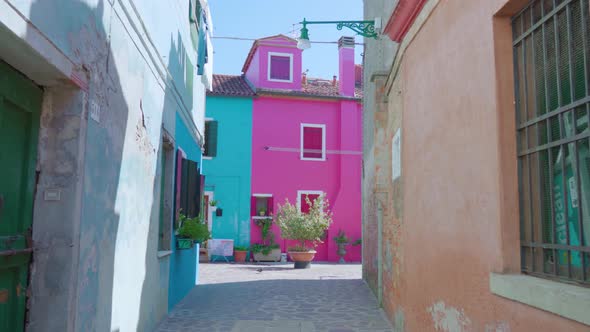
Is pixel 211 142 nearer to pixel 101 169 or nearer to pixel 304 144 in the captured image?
pixel 304 144

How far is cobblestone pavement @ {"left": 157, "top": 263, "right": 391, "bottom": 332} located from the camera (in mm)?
7262

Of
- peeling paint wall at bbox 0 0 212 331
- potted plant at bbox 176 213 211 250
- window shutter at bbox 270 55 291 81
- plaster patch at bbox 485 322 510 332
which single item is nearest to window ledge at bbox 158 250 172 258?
peeling paint wall at bbox 0 0 212 331

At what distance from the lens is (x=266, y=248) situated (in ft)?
62.4

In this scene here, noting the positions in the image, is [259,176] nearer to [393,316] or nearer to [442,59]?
[393,316]

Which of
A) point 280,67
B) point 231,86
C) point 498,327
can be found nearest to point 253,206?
point 231,86

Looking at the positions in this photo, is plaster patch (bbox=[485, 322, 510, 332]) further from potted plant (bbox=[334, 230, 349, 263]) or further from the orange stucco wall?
potted plant (bbox=[334, 230, 349, 263])

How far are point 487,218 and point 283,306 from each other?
6.17 meters

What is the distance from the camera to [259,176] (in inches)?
803

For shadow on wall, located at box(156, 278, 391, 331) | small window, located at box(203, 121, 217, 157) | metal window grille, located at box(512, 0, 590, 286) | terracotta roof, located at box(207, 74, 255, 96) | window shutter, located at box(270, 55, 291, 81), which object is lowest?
shadow on wall, located at box(156, 278, 391, 331)

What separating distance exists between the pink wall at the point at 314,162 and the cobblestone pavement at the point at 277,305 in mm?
6514

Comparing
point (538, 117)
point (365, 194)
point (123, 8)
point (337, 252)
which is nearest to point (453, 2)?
point (538, 117)

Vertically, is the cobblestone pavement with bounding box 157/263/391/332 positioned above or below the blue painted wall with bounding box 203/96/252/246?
below

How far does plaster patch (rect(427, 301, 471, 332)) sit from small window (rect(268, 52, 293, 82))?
17.6m

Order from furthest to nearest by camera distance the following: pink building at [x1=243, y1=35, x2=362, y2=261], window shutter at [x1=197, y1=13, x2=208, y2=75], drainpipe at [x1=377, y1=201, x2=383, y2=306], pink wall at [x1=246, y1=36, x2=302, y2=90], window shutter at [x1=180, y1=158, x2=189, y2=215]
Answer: pink wall at [x1=246, y1=36, x2=302, y2=90] < pink building at [x1=243, y1=35, x2=362, y2=261] < window shutter at [x1=197, y1=13, x2=208, y2=75] < drainpipe at [x1=377, y1=201, x2=383, y2=306] < window shutter at [x1=180, y1=158, x2=189, y2=215]
